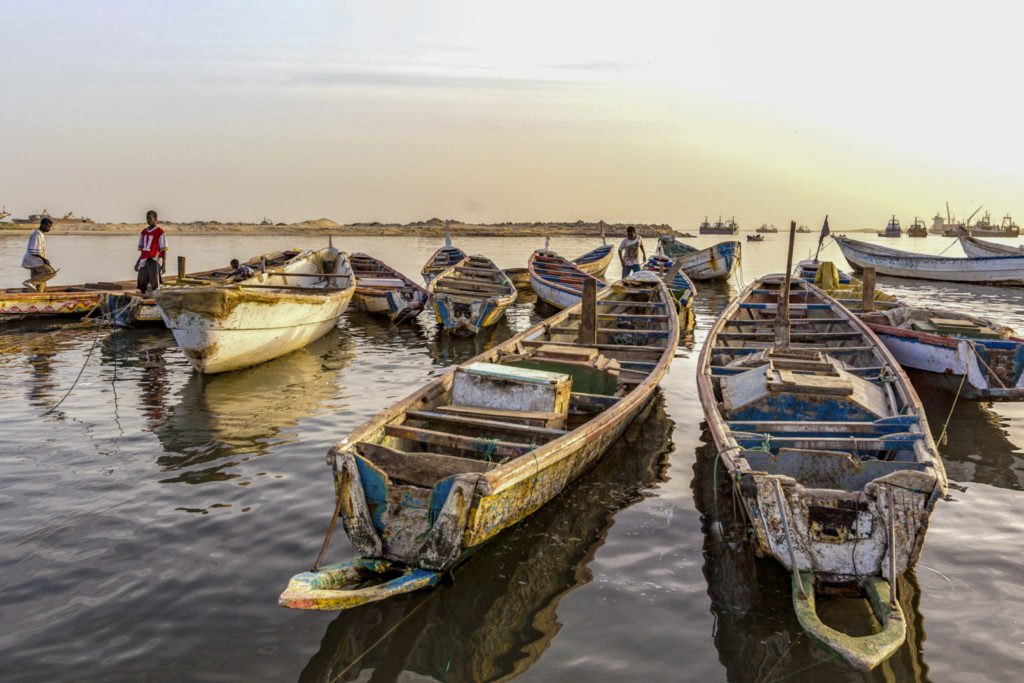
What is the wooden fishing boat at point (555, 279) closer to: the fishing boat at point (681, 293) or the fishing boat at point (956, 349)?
the fishing boat at point (681, 293)

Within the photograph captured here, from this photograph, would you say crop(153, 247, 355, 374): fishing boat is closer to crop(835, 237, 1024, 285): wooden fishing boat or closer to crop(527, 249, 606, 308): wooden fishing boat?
crop(527, 249, 606, 308): wooden fishing boat

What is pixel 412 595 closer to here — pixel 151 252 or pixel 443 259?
pixel 151 252

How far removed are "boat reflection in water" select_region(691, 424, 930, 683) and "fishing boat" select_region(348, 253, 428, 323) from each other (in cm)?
1219

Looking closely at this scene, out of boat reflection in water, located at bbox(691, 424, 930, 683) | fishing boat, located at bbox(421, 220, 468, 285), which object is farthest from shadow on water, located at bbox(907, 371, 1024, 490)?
fishing boat, located at bbox(421, 220, 468, 285)

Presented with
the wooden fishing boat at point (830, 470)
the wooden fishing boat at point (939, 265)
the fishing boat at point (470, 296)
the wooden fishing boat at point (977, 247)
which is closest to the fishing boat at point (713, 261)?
the wooden fishing boat at point (939, 265)

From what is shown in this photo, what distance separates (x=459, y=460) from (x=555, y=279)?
16.0m

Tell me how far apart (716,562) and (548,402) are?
7.14ft

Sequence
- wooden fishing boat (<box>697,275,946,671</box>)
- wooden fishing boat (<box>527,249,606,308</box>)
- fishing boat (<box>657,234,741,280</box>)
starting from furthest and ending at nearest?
fishing boat (<box>657,234,741,280</box>) → wooden fishing boat (<box>527,249,606,308</box>) → wooden fishing boat (<box>697,275,946,671</box>)

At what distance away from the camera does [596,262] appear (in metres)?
26.5

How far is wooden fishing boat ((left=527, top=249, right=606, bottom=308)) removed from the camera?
18484 millimetres

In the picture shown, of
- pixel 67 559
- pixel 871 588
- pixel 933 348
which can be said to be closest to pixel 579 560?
pixel 871 588

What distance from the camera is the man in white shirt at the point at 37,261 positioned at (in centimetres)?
1555

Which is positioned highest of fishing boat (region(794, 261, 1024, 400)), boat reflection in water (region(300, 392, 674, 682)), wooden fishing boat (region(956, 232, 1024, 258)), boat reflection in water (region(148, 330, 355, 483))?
wooden fishing boat (region(956, 232, 1024, 258))

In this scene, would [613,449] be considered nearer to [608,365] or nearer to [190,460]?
[608,365]
